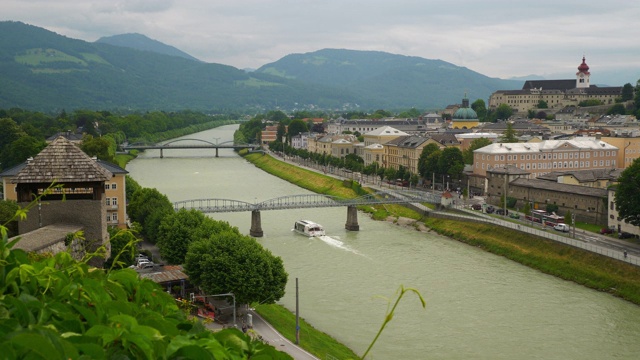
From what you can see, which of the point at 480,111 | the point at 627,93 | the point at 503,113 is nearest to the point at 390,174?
the point at 503,113

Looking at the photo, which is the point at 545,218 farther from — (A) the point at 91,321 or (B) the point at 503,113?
(B) the point at 503,113

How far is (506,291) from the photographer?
74.1ft

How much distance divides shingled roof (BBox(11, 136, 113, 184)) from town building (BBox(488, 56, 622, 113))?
91.5 metres

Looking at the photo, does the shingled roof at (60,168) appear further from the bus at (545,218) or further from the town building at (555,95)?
the town building at (555,95)

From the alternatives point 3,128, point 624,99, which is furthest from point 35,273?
point 624,99

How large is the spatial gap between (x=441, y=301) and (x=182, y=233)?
8.67 metres

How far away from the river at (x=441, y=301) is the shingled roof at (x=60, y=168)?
5.94 m

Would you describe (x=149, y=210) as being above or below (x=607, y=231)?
above

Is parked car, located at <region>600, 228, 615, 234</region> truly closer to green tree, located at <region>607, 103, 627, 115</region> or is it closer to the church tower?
green tree, located at <region>607, 103, 627, 115</region>

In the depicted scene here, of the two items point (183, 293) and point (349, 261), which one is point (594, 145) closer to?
point (349, 261)

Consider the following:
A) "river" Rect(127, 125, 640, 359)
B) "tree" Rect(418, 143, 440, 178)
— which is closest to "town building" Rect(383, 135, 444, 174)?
"tree" Rect(418, 143, 440, 178)

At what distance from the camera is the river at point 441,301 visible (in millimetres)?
17297

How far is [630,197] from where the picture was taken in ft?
91.7

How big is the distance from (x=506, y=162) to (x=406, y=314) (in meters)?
26.4
